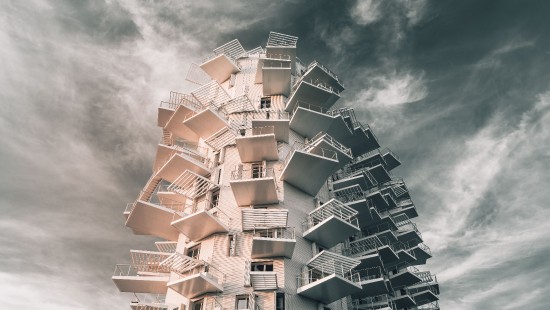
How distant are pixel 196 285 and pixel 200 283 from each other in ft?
1.85

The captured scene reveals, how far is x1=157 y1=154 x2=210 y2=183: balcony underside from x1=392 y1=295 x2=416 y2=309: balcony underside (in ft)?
103

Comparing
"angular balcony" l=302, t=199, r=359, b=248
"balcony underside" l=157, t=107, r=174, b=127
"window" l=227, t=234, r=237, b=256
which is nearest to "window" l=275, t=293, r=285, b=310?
"window" l=227, t=234, r=237, b=256

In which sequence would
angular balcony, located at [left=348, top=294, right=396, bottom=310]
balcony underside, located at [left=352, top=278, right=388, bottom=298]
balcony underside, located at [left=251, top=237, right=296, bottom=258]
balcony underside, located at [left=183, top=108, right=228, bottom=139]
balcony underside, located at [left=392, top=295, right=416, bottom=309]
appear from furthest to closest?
1. balcony underside, located at [left=392, top=295, right=416, bottom=309]
2. angular balcony, located at [left=348, top=294, right=396, bottom=310]
3. balcony underside, located at [left=352, top=278, right=388, bottom=298]
4. balcony underside, located at [left=183, top=108, right=228, bottom=139]
5. balcony underside, located at [left=251, top=237, right=296, bottom=258]

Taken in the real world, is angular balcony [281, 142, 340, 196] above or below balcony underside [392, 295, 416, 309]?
above

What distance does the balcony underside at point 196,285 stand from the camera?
25.1 metres

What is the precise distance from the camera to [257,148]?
33219 mm

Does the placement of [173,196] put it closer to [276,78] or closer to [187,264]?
[187,264]

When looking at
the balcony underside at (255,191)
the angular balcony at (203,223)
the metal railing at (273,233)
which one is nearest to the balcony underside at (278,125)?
the balcony underside at (255,191)

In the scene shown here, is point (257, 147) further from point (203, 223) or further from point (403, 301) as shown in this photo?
point (403, 301)

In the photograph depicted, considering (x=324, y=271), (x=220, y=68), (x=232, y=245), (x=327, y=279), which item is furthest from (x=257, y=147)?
(x=220, y=68)

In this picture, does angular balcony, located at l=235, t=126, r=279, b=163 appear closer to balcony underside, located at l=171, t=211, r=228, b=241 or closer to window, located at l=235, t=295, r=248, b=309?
balcony underside, located at l=171, t=211, r=228, b=241

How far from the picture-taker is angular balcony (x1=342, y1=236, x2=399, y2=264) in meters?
43.1

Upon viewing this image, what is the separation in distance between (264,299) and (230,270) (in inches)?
135

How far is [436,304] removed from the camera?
178 ft
